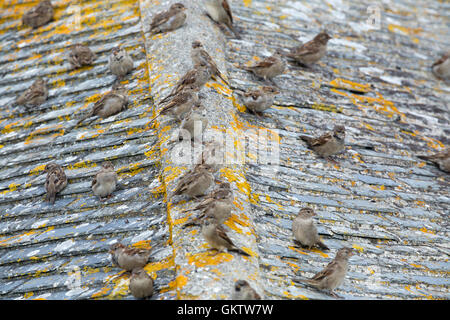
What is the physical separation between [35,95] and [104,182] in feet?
7.53

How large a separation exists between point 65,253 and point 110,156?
118 centimetres

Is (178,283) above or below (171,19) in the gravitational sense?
below

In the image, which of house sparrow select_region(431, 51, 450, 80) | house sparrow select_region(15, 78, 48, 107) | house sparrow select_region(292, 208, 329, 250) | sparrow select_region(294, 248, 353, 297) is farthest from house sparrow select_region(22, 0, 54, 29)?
sparrow select_region(294, 248, 353, 297)

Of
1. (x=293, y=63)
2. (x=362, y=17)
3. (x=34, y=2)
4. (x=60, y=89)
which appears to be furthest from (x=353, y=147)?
(x=34, y=2)

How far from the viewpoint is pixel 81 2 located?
855 centimetres

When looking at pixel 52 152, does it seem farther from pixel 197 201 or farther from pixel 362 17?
pixel 362 17

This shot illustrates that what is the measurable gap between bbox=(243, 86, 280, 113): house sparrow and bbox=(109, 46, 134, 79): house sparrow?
1.43 metres

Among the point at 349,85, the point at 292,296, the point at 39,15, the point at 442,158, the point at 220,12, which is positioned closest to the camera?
the point at 292,296

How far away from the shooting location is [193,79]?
560 centimetres

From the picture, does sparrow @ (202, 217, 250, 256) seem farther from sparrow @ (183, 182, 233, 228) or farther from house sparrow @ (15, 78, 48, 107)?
house sparrow @ (15, 78, 48, 107)

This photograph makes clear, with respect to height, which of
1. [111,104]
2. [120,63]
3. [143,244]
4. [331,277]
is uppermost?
[120,63]

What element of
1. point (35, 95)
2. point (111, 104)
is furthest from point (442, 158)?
point (35, 95)

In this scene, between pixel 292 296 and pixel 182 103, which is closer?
pixel 292 296

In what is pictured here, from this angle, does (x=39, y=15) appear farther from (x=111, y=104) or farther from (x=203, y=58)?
(x=203, y=58)
